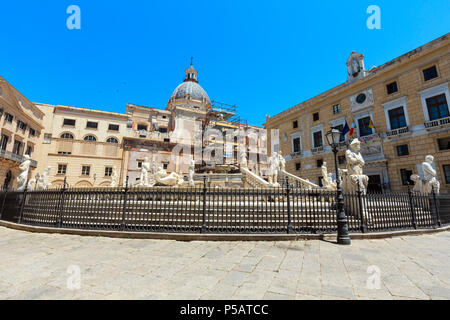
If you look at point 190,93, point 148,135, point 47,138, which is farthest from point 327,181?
point 47,138

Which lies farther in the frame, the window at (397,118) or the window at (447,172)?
the window at (397,118)

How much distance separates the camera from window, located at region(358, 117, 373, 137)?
67.7ft

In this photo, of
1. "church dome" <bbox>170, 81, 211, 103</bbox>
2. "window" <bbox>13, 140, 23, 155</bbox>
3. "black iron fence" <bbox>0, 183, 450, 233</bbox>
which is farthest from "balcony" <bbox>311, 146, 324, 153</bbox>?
"window" <bbox>13, 140, 23, 155</bbox>

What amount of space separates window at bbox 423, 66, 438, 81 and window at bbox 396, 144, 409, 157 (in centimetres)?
602

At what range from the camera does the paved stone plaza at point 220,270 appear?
2564 millimetres

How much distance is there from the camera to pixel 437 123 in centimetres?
1608

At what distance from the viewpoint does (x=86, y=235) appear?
600 cm

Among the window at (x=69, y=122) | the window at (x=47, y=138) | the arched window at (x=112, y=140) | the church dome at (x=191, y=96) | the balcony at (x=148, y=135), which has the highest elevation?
the church dome at (x=191, y=96)

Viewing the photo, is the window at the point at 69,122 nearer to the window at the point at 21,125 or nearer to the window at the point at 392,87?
the window at the point at 21,125

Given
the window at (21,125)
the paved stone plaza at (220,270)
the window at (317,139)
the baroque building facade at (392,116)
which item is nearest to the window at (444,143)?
the baroque building facade at (392,116)

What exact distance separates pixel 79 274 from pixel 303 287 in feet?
11.0

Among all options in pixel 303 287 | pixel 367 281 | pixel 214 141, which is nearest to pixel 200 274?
pixel 303 287

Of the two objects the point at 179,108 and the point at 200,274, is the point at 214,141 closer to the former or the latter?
the point at 179,108

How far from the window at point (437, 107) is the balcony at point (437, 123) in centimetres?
66
